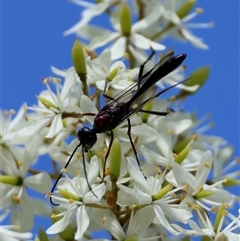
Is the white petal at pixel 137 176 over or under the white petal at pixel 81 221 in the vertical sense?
over

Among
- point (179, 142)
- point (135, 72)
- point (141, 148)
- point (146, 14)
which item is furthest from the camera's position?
point (146, 14)

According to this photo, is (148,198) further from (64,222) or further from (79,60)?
(79,60)

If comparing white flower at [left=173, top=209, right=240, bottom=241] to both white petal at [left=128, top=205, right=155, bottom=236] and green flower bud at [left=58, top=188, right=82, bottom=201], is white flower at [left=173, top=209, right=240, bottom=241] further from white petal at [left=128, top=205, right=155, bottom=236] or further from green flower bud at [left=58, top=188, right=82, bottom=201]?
green flower bud at [left=58, top=188, right=82, bottom=201]

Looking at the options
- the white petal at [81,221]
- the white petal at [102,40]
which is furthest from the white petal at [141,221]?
the white petal at [102,40]

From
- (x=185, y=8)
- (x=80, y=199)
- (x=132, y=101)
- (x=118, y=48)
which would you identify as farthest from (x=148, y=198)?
(x=185, y=8)

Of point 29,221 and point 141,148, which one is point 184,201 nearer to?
point 141,148

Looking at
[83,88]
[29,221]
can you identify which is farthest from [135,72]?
[29,221]

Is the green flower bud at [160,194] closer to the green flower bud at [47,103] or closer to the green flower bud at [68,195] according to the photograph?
the green flower bud at [68,195]
